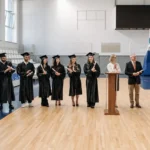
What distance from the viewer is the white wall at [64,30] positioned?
22188 millimetres

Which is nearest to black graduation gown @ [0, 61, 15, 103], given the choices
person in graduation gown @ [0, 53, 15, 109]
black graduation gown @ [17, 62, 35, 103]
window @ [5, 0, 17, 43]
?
person in graduation gown @ [0, 53, 15, 109]

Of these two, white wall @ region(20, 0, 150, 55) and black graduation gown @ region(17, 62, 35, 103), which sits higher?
white wall @ region(20, 0, 150, 55)

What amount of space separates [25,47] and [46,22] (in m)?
2.68

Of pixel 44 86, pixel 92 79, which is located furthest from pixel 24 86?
pixel 92 79

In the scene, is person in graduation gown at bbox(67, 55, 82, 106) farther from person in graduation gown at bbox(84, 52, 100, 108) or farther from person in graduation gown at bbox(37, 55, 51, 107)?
person in graduation gown at bbox(37, 55, 51, 107)

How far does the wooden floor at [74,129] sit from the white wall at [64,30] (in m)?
14.1

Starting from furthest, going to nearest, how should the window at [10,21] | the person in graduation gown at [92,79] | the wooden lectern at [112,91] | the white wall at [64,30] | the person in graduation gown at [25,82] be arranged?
1. the white wall at [64,30]
2. the window at [10,21]
3. the person in graduation gown at [25,82]
4. the person in graduation gown at [92,79]
5. the wooden lectern at [112,91]

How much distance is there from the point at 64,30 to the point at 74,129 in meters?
17.4

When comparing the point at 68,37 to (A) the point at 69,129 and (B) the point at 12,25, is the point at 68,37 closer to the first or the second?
(B) the point at 12,25

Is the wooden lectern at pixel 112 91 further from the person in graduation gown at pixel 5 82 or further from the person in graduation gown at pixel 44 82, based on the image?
the person in graduation gown at pixel 5 82

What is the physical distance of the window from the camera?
19.9m

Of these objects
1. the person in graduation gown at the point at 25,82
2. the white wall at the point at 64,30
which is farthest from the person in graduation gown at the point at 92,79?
the white wall at the point at 64,30

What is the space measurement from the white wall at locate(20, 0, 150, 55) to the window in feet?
3.44

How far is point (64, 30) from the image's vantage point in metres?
22.6
